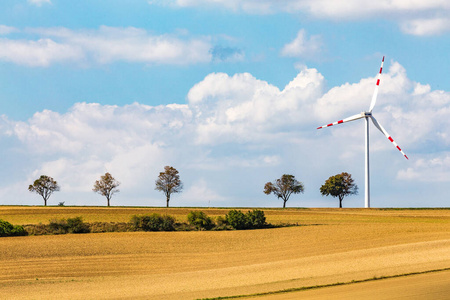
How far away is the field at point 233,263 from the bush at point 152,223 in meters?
3.18

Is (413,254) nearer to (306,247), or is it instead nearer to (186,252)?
(306,247)

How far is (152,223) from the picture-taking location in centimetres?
5538

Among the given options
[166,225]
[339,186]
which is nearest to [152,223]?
[166,225]

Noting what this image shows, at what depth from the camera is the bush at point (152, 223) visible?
181ft

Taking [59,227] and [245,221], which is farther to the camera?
[245,221]

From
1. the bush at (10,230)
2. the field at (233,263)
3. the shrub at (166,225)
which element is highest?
the shrub at (166,225)

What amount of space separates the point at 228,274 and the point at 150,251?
12.6 metres

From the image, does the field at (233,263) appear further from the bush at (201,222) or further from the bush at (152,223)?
the bush at (201,222)

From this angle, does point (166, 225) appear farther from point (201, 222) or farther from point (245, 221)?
point (245, 221)

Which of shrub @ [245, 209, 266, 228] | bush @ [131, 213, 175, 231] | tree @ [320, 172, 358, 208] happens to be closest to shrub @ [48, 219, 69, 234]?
bush @ [131, 213, 175, 231]

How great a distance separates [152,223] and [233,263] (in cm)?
1836

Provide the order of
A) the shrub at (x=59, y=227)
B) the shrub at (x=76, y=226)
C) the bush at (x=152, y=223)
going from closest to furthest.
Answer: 1. the shrub at (x=59, y=227)
2. the shrub at (x=76, y=226)
3. the bush at (x=152, y=223)

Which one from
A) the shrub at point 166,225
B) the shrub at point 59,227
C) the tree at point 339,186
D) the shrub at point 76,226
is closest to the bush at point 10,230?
the shrub at point 59,227

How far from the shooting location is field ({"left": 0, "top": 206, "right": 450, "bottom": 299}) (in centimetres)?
2623
